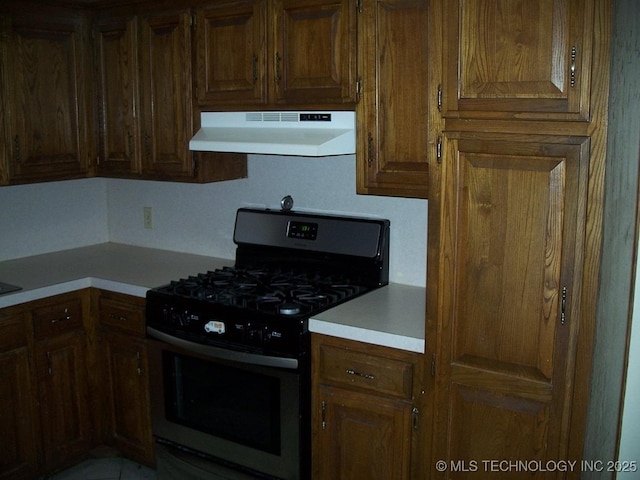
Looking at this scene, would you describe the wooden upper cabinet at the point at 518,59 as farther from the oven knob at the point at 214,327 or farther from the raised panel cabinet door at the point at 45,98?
the raised panel cabinet door at the point at 45,98

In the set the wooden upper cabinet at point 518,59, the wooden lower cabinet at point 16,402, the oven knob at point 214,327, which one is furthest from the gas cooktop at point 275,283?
the wooden upper cabinet at point 518,59

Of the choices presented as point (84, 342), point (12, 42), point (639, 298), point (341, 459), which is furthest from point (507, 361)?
point (12, 42)

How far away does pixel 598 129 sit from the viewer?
1923mm

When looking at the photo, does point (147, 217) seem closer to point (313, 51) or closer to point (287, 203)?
point (287, 203)

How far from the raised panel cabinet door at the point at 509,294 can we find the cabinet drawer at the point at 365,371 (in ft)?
0.51

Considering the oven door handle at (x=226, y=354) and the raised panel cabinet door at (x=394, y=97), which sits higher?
the raised panel cabinet door at (x=394, y=97)

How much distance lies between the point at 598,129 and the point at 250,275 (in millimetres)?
1699

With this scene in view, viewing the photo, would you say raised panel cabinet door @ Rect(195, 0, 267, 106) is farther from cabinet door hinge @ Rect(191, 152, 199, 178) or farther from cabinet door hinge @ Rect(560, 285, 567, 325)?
cabinet door hinge @ Rect(560, 285, 567, 325)

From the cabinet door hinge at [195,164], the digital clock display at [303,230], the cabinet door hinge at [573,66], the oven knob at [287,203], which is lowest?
the digital clock display at [303,230]

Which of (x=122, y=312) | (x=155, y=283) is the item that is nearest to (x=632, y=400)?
(x=155, y=283)

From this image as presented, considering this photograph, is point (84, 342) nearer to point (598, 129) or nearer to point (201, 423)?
point (201, 423)

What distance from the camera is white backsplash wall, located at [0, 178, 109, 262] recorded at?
3580 mm

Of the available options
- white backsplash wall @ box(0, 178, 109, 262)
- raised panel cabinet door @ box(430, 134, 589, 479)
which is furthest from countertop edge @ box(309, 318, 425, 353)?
white backsplash wall @ box(0, 178, 109, 262)

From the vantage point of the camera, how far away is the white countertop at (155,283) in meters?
2.50
